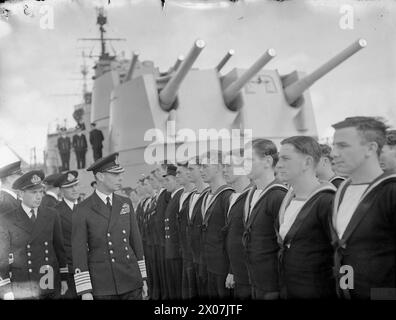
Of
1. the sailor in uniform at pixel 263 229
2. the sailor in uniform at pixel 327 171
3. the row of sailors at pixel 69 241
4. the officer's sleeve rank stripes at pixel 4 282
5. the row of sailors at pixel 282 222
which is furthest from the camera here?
the officer's sleeve rank stripes at pixel 4 282

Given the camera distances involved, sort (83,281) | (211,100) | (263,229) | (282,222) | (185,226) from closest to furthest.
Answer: (282,222)
(263,229)
(83,281)
(211,100)
(185,226)

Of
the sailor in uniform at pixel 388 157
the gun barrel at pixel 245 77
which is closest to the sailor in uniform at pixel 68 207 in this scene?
the gun barrel at pixel 245 77

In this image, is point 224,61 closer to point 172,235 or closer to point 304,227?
point 172,235

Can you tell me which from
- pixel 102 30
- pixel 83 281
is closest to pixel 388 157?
pixel 83 281

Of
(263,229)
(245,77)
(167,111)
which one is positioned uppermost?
(245,77)

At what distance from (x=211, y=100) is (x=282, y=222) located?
1227 mm

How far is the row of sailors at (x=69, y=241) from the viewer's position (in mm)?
3303

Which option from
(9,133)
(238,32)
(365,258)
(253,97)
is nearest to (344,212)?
(365,258)

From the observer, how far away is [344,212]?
9.26ft

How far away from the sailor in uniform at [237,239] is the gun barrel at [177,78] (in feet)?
2.37

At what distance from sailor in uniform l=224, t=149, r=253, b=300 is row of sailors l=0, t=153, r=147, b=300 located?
0.60m

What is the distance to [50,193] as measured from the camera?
3834 millimetres

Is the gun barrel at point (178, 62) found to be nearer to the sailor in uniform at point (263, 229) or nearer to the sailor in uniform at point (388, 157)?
the sailor in uniform at point (263, 229)
